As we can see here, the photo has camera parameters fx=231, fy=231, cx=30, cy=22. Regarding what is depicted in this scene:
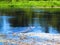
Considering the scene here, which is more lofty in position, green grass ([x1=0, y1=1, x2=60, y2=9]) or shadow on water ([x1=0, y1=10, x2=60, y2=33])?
green grass ([x1=0, y1=1, x2=60, y2=9])

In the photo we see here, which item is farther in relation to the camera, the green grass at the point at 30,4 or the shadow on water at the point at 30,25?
the green grass at the point at 30,4

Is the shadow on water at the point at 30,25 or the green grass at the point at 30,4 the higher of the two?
the green grass at the point at 30,4

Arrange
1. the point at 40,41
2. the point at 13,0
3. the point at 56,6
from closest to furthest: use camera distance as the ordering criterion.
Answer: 1. the point at 40,41
2. the point at 56,6
3. the point at 13,0

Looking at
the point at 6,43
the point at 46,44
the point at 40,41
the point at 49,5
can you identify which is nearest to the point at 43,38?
the point at 40,41

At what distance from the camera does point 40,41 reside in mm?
15602

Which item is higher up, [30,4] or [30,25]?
[30,4]

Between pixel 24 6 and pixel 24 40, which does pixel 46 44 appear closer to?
pixel 24 40

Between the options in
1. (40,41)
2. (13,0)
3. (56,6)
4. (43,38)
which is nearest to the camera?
(40,41)

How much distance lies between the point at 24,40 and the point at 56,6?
159ft

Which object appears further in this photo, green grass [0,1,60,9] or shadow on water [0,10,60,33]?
green grass [0,1,60,9]

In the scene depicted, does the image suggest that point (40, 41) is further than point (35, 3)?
No

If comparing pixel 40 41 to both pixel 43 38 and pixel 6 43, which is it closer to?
pixel 43 38

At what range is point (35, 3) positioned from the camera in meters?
65.4

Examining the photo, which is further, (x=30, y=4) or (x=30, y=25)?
(x=30, y=4)
